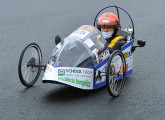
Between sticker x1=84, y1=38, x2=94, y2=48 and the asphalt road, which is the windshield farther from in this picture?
the asphalt road

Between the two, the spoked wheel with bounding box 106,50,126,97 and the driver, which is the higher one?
the driver

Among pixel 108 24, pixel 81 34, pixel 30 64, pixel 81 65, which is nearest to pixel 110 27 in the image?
pixel 108 24

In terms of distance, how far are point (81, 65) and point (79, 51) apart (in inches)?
10.4

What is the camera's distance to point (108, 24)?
26.6 feet

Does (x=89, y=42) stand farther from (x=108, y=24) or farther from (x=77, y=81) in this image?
(x=108, y=24)

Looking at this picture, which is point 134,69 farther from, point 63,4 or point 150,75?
point 63,4

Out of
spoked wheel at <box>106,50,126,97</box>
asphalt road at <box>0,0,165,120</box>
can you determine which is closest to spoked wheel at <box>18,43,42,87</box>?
asphalt road at <box>0,0,165,120</box>

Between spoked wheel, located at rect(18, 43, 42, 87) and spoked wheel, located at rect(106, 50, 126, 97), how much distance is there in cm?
137

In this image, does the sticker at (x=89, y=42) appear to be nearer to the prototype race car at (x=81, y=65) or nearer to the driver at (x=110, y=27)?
the prototype race car at (x=81, y=65)

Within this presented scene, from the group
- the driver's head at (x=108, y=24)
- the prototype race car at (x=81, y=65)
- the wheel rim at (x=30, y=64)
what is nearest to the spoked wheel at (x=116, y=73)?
the prototype race car at (x=81, y=65)

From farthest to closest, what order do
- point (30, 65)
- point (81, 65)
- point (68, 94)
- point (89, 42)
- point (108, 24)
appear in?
point (108, 24)
point (30, 65)
point (89, 42)
point (68, 94)
point (81, 65)

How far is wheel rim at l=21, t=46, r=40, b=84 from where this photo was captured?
717 centimetres

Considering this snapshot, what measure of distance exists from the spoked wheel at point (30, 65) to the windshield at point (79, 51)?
1.61ft

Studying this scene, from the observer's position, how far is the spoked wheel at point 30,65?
7.08 m
